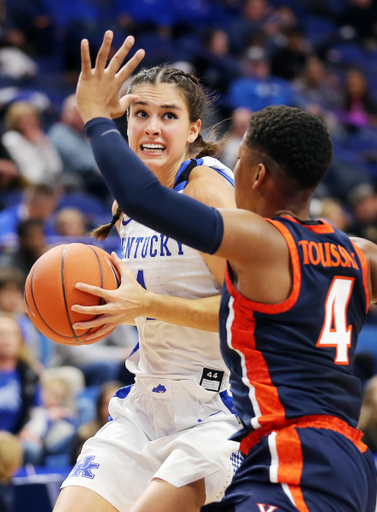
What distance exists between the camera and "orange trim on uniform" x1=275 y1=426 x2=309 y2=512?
1859 mm

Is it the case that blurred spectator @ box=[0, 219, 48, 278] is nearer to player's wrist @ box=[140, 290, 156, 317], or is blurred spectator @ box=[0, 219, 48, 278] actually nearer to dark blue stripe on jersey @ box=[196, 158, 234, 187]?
dark blue stripe on jersey @ box=[196, 158, 234, 187]

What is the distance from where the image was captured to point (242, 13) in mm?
12328

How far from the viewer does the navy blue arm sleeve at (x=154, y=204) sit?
6.17 feet

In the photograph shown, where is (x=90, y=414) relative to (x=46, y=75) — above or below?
below

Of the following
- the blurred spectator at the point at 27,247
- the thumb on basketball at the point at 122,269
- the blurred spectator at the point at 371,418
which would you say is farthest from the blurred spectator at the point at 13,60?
the thumb on basketball at the point at 122,269

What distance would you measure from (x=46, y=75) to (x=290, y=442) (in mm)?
8572

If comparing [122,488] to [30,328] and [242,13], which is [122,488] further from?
[242,13]

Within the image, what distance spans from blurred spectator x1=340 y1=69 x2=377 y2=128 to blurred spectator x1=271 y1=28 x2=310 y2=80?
2.77ft

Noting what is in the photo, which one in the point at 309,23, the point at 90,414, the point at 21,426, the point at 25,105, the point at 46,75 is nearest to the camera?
the point at 21,426

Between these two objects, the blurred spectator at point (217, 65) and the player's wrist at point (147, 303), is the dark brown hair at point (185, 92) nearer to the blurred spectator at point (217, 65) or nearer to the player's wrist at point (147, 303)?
the player's wrist at point (147, 303)

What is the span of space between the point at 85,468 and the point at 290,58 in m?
9.60

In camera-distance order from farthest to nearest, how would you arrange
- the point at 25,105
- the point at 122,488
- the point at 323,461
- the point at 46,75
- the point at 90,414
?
1. the point at 46,75
2. the point at 25,105
3. the point at 90,414
4. the point at 122,488
5. the point at 323,461

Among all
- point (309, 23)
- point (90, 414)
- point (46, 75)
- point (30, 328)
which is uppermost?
point (309, 23)

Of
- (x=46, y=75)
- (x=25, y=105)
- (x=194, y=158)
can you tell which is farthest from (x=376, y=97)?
(x=194, y=158)
